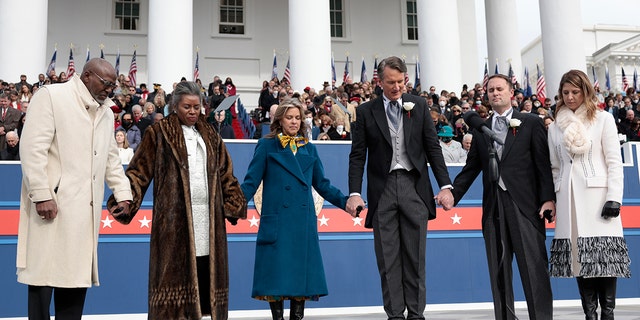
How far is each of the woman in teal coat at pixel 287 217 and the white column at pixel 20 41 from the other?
1585cm

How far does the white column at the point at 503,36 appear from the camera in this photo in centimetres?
2778

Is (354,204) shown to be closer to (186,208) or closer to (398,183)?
(398,183)

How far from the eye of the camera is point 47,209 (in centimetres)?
455

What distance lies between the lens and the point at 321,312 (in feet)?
32.1

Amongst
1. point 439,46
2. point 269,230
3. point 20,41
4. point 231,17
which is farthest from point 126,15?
point 269,230

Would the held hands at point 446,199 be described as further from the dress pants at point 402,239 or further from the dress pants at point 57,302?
the dress pants at point 57,302

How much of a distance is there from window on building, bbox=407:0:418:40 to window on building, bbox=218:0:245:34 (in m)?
7.25

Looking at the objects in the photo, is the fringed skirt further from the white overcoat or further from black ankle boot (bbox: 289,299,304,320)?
the white overcoat

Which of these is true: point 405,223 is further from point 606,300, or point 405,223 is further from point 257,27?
point 257,27

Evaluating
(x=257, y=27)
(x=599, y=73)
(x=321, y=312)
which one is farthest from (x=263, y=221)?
(x=599, y=73)

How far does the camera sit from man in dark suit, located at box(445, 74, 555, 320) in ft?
18.1

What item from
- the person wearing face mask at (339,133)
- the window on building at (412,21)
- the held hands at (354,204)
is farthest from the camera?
the window on building at (412,21)

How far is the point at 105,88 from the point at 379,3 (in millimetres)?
26318

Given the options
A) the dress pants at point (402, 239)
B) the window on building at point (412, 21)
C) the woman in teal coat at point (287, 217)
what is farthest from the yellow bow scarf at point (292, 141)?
the window on building at point (412, 21)
